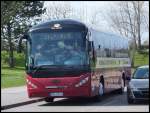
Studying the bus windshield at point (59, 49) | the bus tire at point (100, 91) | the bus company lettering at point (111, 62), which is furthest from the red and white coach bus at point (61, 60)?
the bus company lettering at point (111, 62)

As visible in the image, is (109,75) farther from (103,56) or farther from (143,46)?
(143,46)

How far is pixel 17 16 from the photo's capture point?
256ft

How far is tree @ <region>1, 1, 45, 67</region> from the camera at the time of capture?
75188 millimetres

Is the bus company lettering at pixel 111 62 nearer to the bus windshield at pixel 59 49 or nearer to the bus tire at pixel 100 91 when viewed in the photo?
the bus tire at pixel 100 91

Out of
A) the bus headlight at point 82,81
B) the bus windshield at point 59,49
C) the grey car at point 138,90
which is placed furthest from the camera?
the bus windshield at point 59,49

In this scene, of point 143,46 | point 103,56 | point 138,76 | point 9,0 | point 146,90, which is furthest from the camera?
point 143,46

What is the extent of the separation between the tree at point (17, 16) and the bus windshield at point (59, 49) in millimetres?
53128

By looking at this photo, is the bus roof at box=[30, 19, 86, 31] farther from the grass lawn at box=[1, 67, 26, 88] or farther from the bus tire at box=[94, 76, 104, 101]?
the grass lawn at box=[1, 67, 26, 88]

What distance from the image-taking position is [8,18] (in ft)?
247

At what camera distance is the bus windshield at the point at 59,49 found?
21266mm

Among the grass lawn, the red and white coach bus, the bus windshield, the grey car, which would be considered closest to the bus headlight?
the red and white coach bus

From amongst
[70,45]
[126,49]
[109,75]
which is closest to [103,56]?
[109,75]

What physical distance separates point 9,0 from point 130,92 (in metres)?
53.3

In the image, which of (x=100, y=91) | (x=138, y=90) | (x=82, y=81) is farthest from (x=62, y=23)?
(x=138, y=90)
